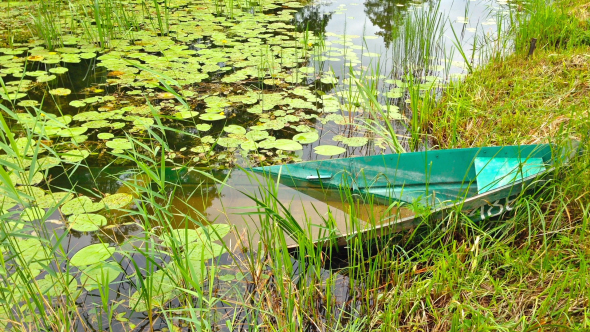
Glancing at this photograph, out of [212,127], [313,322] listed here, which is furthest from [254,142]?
[313,322]

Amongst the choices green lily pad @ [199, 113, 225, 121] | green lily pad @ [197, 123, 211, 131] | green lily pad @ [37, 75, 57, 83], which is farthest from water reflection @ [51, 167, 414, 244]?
green lily pad @ [37, 75, 57, 83]

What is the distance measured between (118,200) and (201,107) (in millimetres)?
1146

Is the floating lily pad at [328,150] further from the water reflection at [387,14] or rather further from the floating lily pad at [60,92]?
the water reflection at [387,14]

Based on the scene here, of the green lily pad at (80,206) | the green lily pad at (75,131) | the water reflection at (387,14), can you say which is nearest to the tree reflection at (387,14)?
the water reflection at (387,14)

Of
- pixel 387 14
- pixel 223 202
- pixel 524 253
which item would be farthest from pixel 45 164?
pixel 387 14

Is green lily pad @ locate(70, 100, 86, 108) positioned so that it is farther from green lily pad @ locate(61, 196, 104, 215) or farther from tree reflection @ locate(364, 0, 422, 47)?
tree reflection @ locate(364, 0, 422, 47)

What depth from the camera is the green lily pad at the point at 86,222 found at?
6.48 feet

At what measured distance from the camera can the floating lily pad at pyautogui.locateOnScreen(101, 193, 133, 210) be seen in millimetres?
2164

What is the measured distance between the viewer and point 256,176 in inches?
85.5

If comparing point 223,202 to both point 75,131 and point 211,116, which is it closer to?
A: point 211,116

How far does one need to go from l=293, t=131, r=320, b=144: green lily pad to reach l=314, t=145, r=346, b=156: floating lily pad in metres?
0.07

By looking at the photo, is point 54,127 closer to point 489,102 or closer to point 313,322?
point 313,322

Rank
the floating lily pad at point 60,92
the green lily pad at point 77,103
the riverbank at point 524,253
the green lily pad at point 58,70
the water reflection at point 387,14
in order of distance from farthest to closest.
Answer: the water reflection at point 387,14
the green lily pad at point 58,70
the floating lily pad at point 60,92
the green lily pad at point 77,103
the riverbank at point 524,253

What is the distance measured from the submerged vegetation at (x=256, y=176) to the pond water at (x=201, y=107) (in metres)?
0.02
